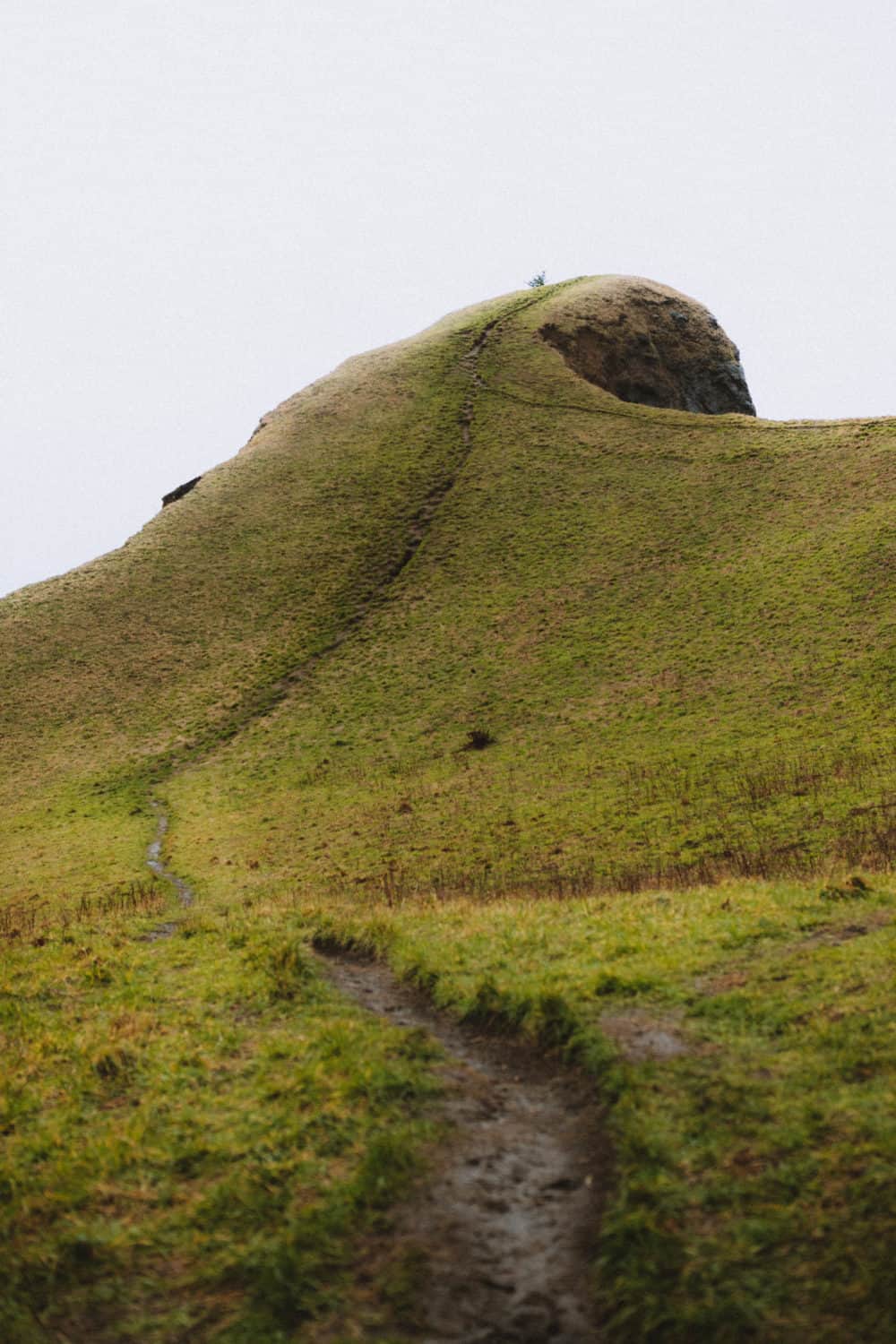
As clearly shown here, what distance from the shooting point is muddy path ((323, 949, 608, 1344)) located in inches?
289

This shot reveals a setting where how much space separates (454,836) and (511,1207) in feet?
73.2

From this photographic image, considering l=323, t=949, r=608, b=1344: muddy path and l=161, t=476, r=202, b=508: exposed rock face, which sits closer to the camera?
l=323, t=949, r=608, b=1344: muddy path

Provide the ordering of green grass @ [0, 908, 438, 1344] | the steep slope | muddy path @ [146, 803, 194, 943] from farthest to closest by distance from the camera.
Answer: the steep slope → muddy path @ [146, 803, 194, 943] → green grass @ [0, 908, 438, 1344]

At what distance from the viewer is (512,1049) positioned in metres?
11.9

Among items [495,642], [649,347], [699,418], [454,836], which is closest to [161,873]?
[454,836]

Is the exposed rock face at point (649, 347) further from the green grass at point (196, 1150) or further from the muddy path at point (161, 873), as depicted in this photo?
the green grass at point (196, 1150)

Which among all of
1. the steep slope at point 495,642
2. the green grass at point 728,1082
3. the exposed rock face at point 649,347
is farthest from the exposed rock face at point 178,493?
the green grass at point 728,1082

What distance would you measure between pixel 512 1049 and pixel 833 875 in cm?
869

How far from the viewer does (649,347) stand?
87.2 metres

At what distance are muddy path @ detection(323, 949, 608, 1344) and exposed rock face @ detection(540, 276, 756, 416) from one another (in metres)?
77.3

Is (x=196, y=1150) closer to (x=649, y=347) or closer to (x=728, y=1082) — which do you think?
(x=728, y=1082)

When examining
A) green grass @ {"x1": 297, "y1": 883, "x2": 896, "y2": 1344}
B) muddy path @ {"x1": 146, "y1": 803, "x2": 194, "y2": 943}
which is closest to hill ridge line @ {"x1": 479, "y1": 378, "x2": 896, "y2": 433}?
muddy path @ {"x1": 146, "y1": 803, "x2": 194, "y2": 943}

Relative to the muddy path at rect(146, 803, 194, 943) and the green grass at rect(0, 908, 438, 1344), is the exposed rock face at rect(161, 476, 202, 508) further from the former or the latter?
the green grass at rect(0, 908, 438, 1344)

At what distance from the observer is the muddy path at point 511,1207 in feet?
24.1
